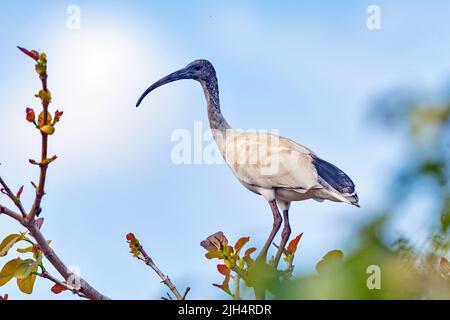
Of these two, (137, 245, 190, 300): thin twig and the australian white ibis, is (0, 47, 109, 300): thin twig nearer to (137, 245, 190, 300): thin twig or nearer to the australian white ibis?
(137, 245, 190, 300): thin twig

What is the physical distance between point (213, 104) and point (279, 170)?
3.85ft

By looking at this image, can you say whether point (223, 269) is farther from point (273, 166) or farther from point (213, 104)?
point (213, 104)

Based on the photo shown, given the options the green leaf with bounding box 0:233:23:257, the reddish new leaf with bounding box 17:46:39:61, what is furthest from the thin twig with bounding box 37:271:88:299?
the reddish new leaf with bounding box 17:46:39:61

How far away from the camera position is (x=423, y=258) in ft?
1.73

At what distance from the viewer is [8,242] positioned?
1597mm

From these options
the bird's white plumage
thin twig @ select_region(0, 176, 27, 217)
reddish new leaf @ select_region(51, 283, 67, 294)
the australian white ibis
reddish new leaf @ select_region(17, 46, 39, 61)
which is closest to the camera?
reddish new leaf @ select_region(17, 46, 39, 61)

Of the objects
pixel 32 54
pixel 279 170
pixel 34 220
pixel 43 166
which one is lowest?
pixel 34 220

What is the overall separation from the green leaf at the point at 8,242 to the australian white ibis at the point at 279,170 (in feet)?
7.63

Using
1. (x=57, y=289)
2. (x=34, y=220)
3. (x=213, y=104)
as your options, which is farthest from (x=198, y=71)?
(x=34, y=220)

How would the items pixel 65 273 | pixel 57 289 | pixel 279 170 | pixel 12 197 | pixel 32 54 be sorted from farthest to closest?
1. pixel 279 170
2. pixel 57 289
3. pixel 65 273
4. pixel 12 197
5. pixel 32 54

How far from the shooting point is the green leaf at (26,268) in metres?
1.55

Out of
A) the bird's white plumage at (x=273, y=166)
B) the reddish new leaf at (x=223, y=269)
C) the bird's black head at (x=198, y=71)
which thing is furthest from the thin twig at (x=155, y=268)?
the bird's black head at (x=198, y=71)

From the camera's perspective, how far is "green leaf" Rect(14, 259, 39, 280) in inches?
61.0

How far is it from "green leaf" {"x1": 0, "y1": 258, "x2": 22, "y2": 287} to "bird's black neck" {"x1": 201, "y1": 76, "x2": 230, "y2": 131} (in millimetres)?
3524
